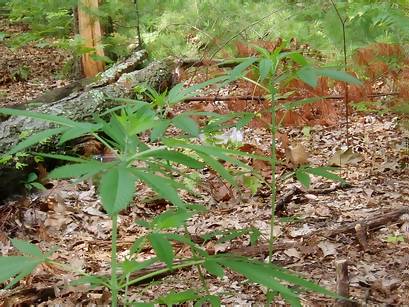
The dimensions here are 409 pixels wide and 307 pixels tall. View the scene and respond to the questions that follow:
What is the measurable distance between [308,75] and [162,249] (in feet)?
2.39

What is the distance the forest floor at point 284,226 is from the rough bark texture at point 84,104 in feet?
1.25

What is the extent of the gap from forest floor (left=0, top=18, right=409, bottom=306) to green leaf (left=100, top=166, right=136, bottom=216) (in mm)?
1186

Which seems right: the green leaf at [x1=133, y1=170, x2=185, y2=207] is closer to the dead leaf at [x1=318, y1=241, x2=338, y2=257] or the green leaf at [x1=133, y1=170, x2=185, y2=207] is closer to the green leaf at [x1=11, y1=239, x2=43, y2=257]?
the green leaf at [x1=11, y1=239, x2=43, y2=257]

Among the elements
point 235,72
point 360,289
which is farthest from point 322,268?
point 235,72

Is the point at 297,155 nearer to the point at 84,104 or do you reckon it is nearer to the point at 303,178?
the point at 84,104

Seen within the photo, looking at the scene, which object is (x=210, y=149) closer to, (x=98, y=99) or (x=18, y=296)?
(x=18, y=296)

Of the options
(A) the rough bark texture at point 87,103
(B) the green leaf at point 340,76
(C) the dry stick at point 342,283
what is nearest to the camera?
(B) the green leaf at point 340,76

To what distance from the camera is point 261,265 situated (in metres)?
1.43

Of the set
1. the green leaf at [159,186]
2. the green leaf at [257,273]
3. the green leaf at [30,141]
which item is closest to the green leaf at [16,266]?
the green leaf at [30,141]

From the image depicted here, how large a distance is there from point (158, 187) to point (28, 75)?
10.4 metres

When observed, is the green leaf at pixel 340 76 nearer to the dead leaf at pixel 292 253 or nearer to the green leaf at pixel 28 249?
the green leaf at pixel 28 249

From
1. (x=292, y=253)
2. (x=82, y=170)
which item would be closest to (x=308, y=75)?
(x=82, y=170)

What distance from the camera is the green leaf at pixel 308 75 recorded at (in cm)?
169

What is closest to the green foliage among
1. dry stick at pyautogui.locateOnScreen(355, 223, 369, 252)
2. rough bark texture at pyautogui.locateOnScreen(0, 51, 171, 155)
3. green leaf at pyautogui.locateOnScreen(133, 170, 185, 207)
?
rough bark texture at pyautogui.locateOnScreen(0, 51, 171, 155)
